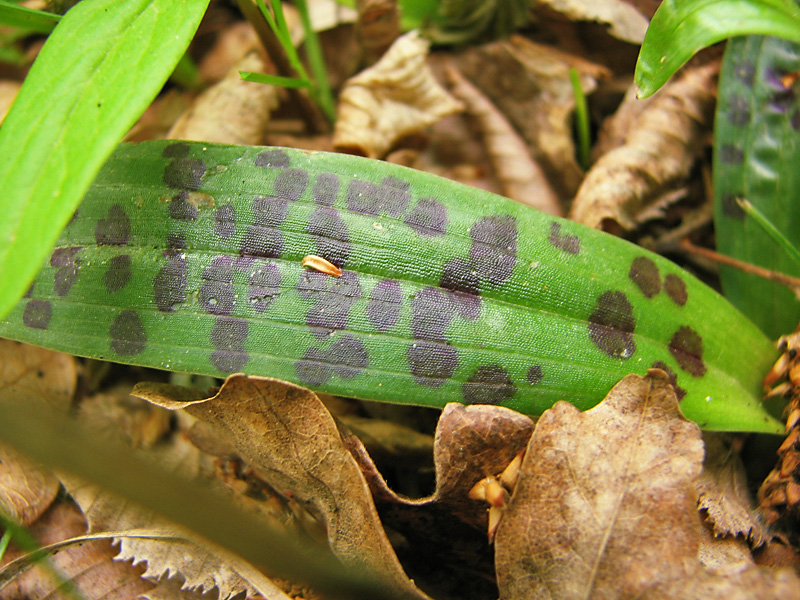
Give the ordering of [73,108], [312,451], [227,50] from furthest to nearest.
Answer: [227,50] → [312,451] → [73,108]

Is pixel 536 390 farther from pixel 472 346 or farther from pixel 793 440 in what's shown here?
pixel 793 440

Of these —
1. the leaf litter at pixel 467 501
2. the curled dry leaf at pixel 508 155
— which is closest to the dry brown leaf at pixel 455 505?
the leaf litter at pixel 467 501

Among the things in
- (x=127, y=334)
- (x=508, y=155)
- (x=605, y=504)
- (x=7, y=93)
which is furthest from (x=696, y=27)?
(x=7, y=93)

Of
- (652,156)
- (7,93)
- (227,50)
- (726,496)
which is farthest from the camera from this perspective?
(227,50)

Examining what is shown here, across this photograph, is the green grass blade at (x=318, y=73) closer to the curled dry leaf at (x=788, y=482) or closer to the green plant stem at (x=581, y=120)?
the green plant stem at (x=581, y=120)

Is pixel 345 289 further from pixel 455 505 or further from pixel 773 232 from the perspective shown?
pixel 773 232

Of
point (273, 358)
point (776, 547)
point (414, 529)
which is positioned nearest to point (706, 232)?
point (776, 547)

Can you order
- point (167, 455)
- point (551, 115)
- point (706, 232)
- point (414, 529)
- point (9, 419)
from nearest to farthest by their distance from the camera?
point (9, 419) → point (414, 529) → point (167, 455) → point (706, 232) → point (551, 115)
